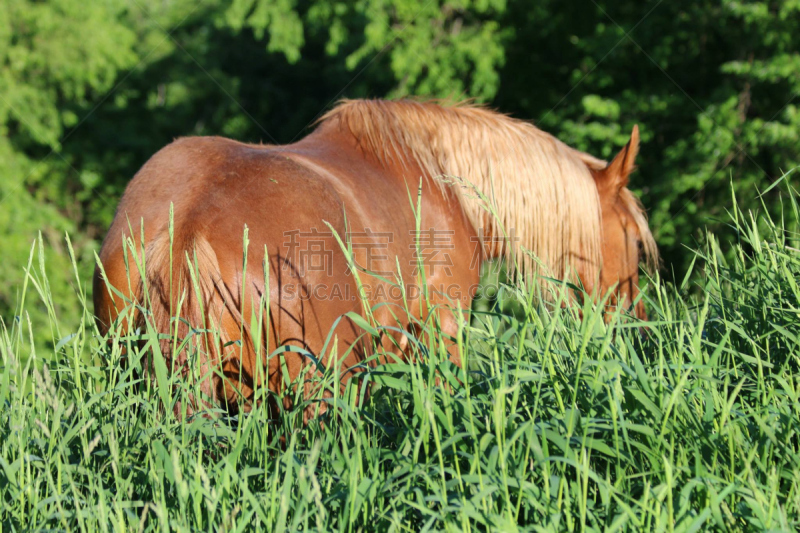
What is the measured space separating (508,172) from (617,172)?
1.92 ft

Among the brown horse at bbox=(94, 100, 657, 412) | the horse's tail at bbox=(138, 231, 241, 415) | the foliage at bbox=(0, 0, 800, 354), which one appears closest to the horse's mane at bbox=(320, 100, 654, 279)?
the brown horse at bbox=(94, 100, 657, 412)

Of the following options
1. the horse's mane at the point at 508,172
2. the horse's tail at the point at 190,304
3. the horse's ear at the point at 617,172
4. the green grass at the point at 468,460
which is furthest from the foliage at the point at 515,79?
the green grass at the point at 468,460

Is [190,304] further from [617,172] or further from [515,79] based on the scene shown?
[515,79]

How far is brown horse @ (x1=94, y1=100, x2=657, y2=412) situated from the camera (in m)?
1.84

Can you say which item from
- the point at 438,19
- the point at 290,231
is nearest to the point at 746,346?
the point at 290,231

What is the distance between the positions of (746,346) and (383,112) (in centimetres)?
185

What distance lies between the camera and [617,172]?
10.3ft

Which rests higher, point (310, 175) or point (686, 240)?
point (310, 175)

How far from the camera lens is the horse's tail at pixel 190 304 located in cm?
179

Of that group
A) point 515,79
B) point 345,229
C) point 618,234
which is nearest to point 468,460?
point 345,229

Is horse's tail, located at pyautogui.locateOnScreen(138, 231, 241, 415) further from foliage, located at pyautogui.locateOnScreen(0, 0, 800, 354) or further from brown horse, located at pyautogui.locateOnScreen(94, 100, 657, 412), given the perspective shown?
foliage, located at pyautogui.locateOnScreen(0, 0, 800, 354)

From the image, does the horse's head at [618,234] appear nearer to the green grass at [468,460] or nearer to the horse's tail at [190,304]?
the green grass at [468,460]

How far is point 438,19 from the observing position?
9617 millimetres

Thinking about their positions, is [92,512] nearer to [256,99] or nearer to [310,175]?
[310,175]
